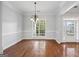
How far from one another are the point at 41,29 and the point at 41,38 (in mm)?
843

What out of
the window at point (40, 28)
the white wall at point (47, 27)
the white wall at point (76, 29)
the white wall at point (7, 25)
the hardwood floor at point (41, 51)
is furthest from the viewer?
the window at point (40, 28)

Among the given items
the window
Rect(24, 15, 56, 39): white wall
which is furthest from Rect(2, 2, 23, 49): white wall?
the window

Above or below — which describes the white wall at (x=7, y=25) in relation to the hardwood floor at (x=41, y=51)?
above

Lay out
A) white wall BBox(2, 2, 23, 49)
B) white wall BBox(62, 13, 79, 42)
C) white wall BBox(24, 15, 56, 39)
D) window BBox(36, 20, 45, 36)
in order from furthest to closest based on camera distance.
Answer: window BBox(36, 20, 45, 36) → white wall BBox(24, 15, 56, 39) → white wall BBox(62, 13, 79, 42) → white wall BBox(2, 2, 23, 49)

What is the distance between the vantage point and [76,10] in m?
8.98

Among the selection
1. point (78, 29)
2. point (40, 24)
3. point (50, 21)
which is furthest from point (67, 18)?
point (40, 24)

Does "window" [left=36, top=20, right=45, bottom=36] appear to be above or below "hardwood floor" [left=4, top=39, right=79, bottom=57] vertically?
above

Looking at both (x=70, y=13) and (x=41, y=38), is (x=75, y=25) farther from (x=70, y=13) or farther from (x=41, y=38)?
(x=41, y=38)

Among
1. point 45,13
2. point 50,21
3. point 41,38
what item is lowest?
point 41,38

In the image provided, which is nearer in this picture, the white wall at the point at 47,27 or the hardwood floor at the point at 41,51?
the hardwood floor at the point at 41,51

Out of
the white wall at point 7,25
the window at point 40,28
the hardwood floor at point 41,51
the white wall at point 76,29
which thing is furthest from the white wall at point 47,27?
the hardwood floor at point 41,51

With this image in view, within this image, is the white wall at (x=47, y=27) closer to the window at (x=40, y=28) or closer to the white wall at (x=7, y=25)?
the window at (x=40, y=28)

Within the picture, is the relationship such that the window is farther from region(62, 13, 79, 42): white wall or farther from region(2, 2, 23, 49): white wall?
region(2, 2, 23, 49): white wall

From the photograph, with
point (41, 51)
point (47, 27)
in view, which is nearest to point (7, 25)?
point (41, 51)
